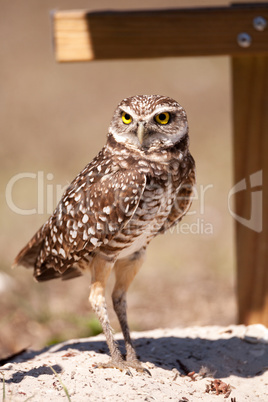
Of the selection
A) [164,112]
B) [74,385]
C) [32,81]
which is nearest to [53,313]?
[74,385]

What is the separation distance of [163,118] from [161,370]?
1.41 meters

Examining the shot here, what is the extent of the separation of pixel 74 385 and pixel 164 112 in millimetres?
1418

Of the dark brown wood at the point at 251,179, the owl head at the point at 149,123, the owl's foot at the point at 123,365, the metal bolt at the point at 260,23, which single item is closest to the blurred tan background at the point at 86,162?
the dark brown wood at the point at 251,179

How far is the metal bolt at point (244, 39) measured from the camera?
3514 millimetres

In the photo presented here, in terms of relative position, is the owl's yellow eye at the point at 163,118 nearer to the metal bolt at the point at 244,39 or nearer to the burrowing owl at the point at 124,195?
the burrowing owl at the point at 124,195

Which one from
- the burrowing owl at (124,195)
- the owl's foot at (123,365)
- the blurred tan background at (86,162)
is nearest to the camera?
the burrowing owl at (124,195)

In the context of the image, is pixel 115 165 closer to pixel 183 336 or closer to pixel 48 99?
pixel 183 336

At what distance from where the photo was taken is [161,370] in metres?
3.25

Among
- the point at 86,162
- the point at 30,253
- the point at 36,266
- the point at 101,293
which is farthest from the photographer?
the point at 86,162

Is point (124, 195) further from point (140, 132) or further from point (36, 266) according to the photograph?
point (36, 266)

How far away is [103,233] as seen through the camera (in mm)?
2982

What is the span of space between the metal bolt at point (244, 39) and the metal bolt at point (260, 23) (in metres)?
0.07

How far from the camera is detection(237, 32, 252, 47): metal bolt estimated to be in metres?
3.51

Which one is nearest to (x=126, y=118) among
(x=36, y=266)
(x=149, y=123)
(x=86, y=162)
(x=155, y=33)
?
(x=149, y=123)
